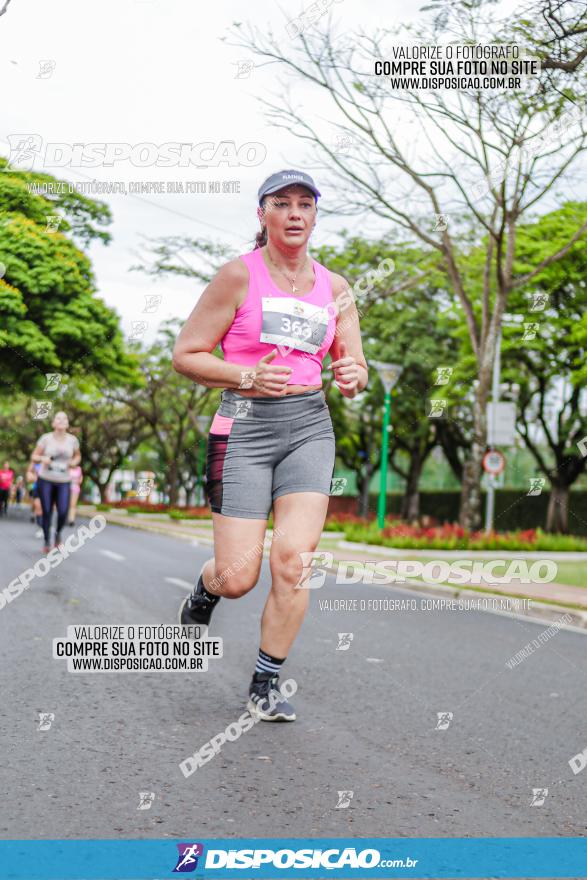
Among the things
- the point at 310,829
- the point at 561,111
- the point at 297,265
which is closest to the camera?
the point at 310,829

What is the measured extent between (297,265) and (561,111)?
8973 millimetres

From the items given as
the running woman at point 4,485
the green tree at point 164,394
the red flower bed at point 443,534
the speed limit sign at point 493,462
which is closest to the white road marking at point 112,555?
the red flower bed at point 443,534

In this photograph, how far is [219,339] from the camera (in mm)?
3781

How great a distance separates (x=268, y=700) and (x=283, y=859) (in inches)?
59.8

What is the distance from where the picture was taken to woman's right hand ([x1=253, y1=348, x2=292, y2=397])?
3.53 metres

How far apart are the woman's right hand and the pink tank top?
0.13 meters

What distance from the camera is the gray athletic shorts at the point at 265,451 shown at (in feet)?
12.6

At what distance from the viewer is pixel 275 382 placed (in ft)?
11.6

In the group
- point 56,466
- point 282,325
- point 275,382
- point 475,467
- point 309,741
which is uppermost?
point 282,325

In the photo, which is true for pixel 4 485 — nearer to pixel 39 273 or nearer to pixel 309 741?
pixel 39 273

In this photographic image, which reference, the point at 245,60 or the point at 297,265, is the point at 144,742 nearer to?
the point at 297,265

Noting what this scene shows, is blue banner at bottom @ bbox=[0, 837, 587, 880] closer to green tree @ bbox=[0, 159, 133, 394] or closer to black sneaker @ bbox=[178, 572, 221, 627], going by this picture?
black sneaker @ bbox=[178, 572, 221, 627]

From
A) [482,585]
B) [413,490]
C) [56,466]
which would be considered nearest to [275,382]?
[56,466]

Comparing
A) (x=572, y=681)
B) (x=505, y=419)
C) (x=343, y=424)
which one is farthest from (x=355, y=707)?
(x=343, y=424)
